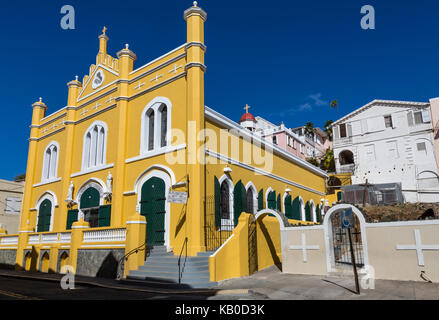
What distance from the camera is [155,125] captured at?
14.9m

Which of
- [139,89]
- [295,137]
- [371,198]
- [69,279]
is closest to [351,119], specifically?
[295,137]

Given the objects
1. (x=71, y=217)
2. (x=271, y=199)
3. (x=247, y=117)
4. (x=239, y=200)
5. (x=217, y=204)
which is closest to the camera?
(x=217, y=204)

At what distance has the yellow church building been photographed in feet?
41.9

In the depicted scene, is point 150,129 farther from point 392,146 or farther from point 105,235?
point 392,146

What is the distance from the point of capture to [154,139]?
14641 millimetres

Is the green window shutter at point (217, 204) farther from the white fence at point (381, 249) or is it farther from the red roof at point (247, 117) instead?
the red roof at point (247, 117)

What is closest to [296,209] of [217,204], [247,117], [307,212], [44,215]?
[307,212]

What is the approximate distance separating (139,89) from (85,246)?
7547 millimetres

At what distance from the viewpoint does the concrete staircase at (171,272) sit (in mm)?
10312

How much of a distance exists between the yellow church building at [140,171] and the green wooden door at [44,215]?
0.22 feet

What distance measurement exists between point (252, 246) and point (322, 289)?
13.6 feet

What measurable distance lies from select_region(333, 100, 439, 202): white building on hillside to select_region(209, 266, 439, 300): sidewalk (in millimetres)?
23012

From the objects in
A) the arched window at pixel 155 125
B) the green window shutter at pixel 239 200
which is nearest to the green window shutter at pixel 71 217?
the arched window at pixel 155 125
